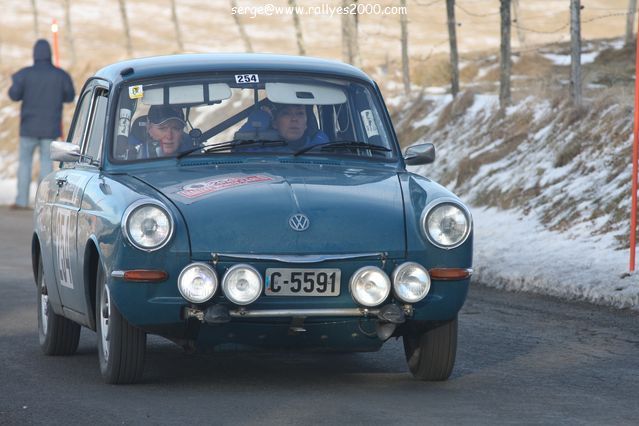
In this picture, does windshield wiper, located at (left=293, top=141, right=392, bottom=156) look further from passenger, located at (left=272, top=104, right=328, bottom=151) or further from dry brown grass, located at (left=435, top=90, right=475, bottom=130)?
dry brown grass, located at (left=435, top=90, right=475, bottom=130)

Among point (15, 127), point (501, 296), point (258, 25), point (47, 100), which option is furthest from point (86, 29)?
point (501, 296)

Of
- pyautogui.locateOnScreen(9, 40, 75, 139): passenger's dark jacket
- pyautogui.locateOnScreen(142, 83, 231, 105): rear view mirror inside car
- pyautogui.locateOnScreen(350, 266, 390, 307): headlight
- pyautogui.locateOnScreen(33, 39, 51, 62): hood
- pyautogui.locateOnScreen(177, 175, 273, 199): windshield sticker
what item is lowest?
pyautogui.locateOnScreen(350, 266, 390, 307): headlight

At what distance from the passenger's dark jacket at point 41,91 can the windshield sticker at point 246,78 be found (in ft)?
45.0

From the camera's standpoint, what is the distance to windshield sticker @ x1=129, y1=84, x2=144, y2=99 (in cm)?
816

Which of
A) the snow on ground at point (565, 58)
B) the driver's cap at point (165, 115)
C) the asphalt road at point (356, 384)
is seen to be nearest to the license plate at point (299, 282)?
the asphalt road at point (356, 384)

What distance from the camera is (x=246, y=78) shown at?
26.8 feet

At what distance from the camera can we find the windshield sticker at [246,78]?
8.16 m

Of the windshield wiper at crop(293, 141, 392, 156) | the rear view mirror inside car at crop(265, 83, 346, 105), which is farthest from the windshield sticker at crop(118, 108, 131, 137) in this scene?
the windshield wiper at crop(293, 141, 392, 156)

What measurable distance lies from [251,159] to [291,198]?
0.85 meters

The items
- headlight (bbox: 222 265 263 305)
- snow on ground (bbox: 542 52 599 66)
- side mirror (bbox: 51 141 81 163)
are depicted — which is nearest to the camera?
headlight (bbox: 222 265 263 305)

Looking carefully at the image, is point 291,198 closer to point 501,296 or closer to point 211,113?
point 211,113

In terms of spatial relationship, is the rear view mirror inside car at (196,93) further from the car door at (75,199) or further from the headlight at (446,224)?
the headlight at (446,224)

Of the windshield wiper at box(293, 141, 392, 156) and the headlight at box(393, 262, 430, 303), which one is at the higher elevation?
the windshield wiper at box(293, 141, 392, 156)

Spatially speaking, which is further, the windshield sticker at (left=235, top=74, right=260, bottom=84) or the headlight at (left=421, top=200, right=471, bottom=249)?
the windshield sticker at (left=235, top=74, right=260, bottom=84)
